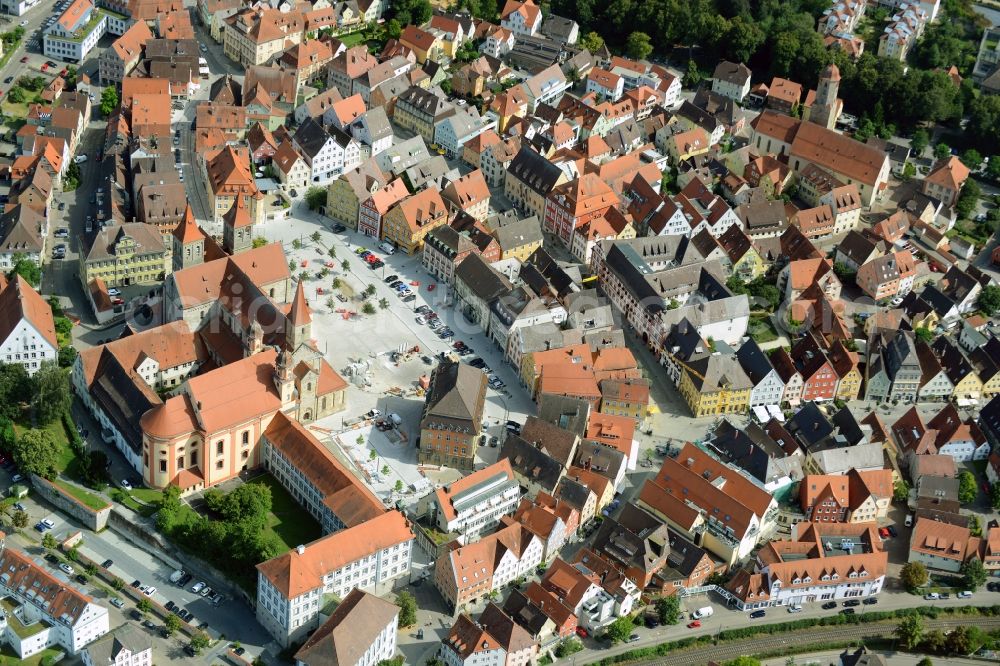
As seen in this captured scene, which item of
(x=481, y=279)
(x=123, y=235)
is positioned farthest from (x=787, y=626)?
(x=123, y=235)

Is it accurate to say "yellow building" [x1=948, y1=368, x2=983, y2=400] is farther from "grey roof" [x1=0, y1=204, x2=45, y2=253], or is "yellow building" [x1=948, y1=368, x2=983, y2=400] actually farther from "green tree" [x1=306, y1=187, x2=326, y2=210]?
"grey roof" [x1=0, y1=204, x2=45, y2=253]

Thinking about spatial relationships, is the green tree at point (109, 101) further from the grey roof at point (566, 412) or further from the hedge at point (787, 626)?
the hedge at point (787, 626)

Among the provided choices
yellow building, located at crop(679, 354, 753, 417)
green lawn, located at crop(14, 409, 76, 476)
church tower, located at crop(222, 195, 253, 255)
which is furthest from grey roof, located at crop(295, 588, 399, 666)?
church tower, located at crop(222, 195, 253, 255)

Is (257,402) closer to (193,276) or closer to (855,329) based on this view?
(193,276)

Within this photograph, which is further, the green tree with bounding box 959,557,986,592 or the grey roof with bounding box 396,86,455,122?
the grey roof with bounding box 396,86,455,122

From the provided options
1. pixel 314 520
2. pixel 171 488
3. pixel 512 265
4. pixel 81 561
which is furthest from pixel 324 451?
pixel 512 265

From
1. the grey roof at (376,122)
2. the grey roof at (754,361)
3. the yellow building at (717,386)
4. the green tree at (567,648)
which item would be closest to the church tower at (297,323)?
the green tree at (567,648)
